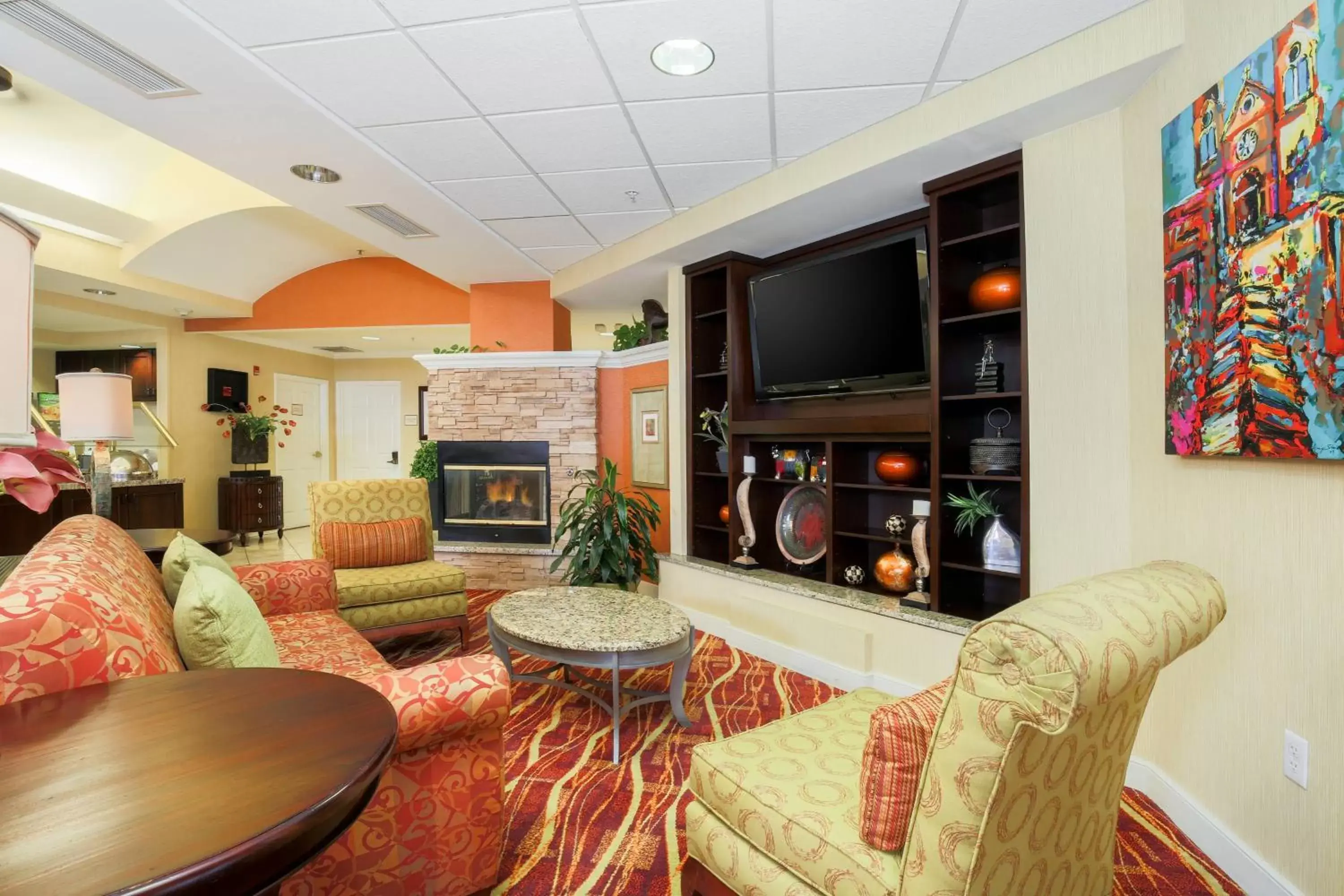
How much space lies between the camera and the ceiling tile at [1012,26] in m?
2.03

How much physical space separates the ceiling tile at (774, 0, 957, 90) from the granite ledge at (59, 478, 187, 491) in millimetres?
6637

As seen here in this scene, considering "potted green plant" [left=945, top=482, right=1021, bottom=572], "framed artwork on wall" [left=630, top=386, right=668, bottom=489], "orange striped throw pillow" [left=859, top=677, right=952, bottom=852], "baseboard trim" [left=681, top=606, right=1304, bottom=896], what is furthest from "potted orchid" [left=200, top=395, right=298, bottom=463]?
"orange striped throw pillow" [left=859, top=677, right=952, bottom=852]

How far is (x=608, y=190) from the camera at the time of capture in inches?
139

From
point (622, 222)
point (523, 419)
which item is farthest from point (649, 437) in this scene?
point (622, 222)

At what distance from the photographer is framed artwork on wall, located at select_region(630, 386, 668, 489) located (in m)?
4.89

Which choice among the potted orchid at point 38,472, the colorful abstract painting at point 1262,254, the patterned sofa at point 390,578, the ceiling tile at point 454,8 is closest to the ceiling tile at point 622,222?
the ceiling tile at point 454,8

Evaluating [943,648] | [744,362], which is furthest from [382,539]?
[943,648]

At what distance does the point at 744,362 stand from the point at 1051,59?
2231 millimetres

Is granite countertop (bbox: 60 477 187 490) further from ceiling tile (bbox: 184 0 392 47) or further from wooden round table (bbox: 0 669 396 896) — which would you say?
wooden round table (bbox: 0 669 396 896)

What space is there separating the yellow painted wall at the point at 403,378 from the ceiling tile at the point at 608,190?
6.05 metres

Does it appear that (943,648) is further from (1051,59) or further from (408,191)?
(408,191)

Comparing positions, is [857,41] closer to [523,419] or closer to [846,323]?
[846,323]

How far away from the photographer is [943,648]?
2803mm

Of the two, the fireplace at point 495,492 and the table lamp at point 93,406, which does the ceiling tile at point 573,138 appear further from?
the fireplace at point 495,492
